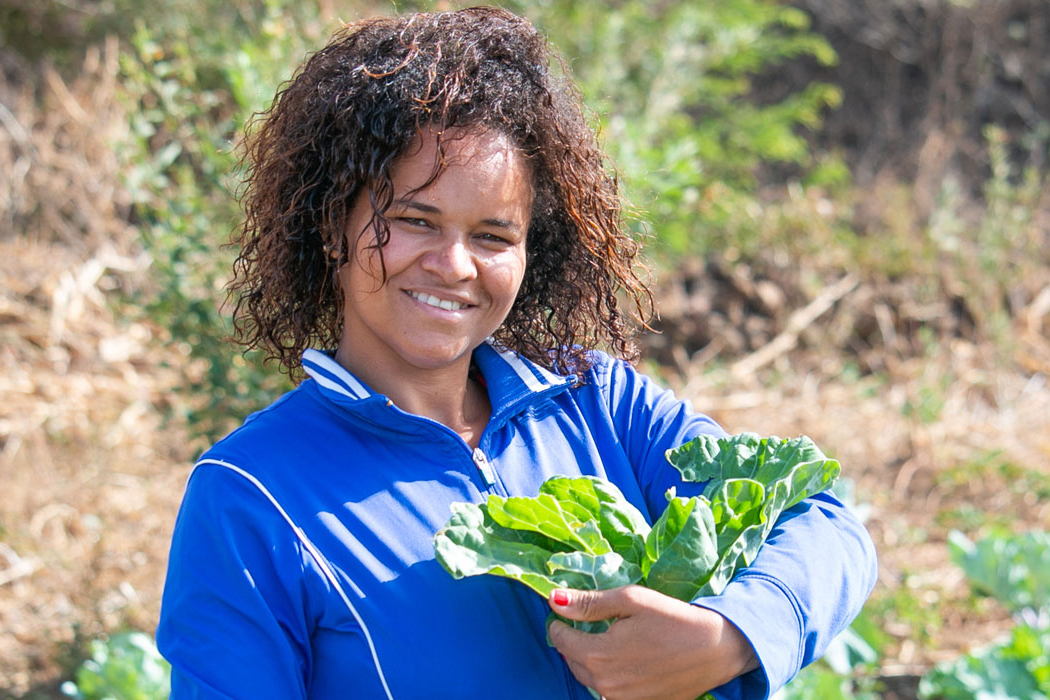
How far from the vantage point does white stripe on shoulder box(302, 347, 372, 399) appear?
1.54m

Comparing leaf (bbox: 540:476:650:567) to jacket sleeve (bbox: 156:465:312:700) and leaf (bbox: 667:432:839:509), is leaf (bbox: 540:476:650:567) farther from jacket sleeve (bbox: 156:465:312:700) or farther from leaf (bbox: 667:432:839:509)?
jacket sleeve (bbox: 156:465:312:700)

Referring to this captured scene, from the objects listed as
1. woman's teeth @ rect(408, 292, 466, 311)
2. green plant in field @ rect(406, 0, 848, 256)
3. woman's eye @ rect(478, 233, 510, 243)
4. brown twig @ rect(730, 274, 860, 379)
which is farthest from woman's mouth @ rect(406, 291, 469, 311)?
brown twig @ rect(730, 274, 860, 379)

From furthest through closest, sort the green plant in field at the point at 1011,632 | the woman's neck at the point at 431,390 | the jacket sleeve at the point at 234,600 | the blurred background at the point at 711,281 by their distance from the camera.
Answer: the blurred background at the point at 711,281
the green plant in field at the point at 1011,632
the woman's neck at the point at 431,390
the jacket sleeve at the point at 234,600

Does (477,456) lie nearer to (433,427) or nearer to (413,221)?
(433,427)

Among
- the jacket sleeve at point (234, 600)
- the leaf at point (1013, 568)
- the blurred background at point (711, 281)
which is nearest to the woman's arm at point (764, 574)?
the jacket sleeve at point (234, 600)

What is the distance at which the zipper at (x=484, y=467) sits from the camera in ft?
5.19

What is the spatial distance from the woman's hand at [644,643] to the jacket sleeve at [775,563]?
0.15ft

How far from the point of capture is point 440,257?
1.57 m

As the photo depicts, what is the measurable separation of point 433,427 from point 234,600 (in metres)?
0.37

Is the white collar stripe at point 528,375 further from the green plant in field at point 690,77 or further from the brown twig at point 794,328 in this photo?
the brown twig at point 794,328

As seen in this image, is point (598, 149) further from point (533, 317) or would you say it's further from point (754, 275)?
point (754, 275)

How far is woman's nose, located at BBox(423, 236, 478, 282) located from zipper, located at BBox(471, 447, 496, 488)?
26 cm

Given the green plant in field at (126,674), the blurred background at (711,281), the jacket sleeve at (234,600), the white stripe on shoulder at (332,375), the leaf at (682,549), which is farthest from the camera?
the blurred background at (711,281)

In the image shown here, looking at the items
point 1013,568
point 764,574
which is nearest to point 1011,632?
point 1013,568
